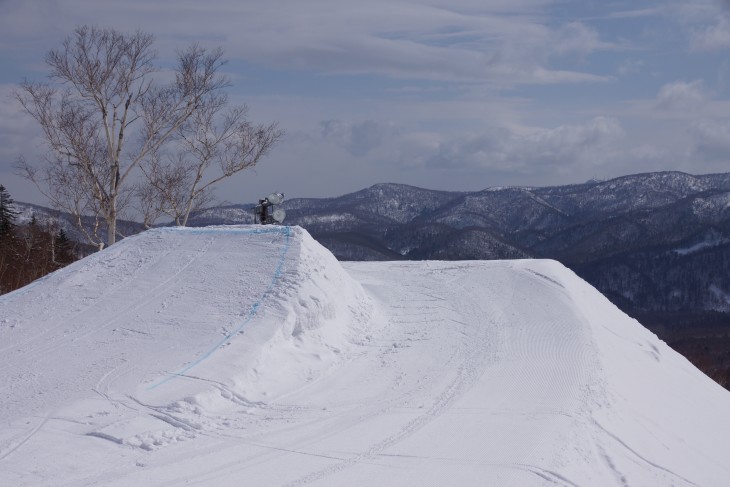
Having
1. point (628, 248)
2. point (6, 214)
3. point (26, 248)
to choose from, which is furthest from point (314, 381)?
point (628, 248)

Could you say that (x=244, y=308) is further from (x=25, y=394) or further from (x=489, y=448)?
(x=489, y=448)

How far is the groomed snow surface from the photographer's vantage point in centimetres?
643

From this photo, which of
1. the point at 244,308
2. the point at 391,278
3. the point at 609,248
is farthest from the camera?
the point at 609,248

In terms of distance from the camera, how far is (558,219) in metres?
192

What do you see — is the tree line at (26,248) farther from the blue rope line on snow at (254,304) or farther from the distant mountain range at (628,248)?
the distant mountain range at (628,248)

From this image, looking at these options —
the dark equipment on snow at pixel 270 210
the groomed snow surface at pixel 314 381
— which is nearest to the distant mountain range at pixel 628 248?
the dark equipment on snow at pixel 270 210

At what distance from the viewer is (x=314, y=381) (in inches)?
351

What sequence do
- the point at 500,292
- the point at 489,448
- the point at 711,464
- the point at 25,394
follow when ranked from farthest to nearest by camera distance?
the point at 500,292 → the point at 711,464 → the point at 25,394 → the point at 489,448

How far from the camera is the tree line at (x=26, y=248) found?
26.4 m

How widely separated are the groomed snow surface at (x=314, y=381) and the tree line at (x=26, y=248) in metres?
13.7

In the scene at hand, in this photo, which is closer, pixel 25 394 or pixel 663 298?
pixel 25 394

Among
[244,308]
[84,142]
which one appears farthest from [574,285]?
[84,142]

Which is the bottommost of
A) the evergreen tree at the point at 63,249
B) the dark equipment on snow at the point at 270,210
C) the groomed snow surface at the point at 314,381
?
the groomed snow surface at the point at 314,381

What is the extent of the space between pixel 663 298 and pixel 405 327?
394 ft
